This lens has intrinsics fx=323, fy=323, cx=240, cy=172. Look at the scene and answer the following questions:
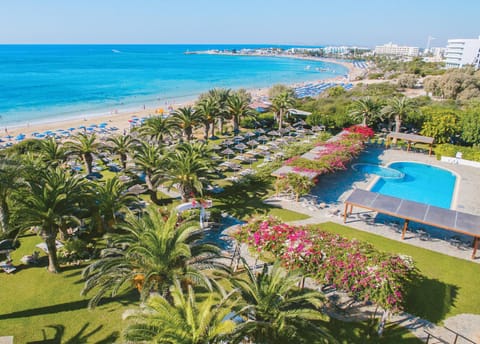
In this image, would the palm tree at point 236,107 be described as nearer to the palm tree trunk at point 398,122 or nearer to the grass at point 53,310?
the palm tree trunk at point 398,122

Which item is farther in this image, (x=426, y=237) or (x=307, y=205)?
(x=307, y=205)

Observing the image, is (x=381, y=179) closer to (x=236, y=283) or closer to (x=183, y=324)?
(x=236, y=283)

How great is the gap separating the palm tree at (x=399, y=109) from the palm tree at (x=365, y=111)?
148cm

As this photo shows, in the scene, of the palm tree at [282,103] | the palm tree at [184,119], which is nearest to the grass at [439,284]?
the palm tree at [184,119]

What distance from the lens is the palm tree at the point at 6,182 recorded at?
15445 mm

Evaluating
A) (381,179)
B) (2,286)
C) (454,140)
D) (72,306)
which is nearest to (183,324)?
(72,306)

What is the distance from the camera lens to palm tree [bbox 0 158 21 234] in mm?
15445

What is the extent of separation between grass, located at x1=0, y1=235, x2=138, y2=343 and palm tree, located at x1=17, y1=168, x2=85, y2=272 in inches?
44.6

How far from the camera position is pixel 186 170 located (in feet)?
67.3

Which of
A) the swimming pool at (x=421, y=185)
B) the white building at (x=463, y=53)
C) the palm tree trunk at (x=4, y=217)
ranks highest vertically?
the white building at (x=463, y=53)

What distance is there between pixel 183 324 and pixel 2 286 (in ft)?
36.3

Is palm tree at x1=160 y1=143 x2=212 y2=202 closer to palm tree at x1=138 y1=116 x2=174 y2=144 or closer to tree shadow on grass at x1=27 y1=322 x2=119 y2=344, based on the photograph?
palm tree at x1=138 y1=116 x2=174 y2=144

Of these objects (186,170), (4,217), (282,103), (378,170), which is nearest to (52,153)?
(4,217)

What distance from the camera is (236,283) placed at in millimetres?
10695
